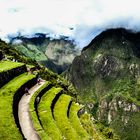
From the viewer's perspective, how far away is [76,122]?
52062 mm

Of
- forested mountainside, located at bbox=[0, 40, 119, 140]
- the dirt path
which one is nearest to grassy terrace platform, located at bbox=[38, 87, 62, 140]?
forested mountainside, located at bbox=[0, 40, 119, 140]

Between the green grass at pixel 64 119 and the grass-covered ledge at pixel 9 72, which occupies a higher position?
the grass-covered ledge at pixel 9 72

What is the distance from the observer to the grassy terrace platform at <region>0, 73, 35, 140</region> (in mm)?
33156

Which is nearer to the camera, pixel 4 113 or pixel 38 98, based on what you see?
pixel 4 113

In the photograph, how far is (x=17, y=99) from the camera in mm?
47000

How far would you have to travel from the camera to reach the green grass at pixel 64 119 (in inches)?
1757

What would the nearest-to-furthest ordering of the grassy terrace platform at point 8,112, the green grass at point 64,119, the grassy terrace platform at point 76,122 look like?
the grassy terrace platform at point 8,112 → the green grass at point 64,119 → the grassy terrace platform at point 76,122

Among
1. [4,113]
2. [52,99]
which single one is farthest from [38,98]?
[4,113]

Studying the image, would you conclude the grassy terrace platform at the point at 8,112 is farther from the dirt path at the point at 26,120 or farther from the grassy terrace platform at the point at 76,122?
the grassy terrace platform at the point at 76,122

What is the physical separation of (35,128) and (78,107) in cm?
2334

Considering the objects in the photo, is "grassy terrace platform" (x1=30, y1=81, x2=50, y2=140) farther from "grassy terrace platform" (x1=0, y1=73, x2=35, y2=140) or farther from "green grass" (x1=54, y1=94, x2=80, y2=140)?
"green grass" (x1=54, y1=94, x2=80, y2=140)

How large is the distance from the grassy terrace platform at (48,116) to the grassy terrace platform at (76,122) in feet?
11.1

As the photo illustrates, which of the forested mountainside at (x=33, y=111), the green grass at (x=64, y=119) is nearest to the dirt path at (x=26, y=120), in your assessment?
the forested mountainside at (x=33, y=111)

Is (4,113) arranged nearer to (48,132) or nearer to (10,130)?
(10,130)
